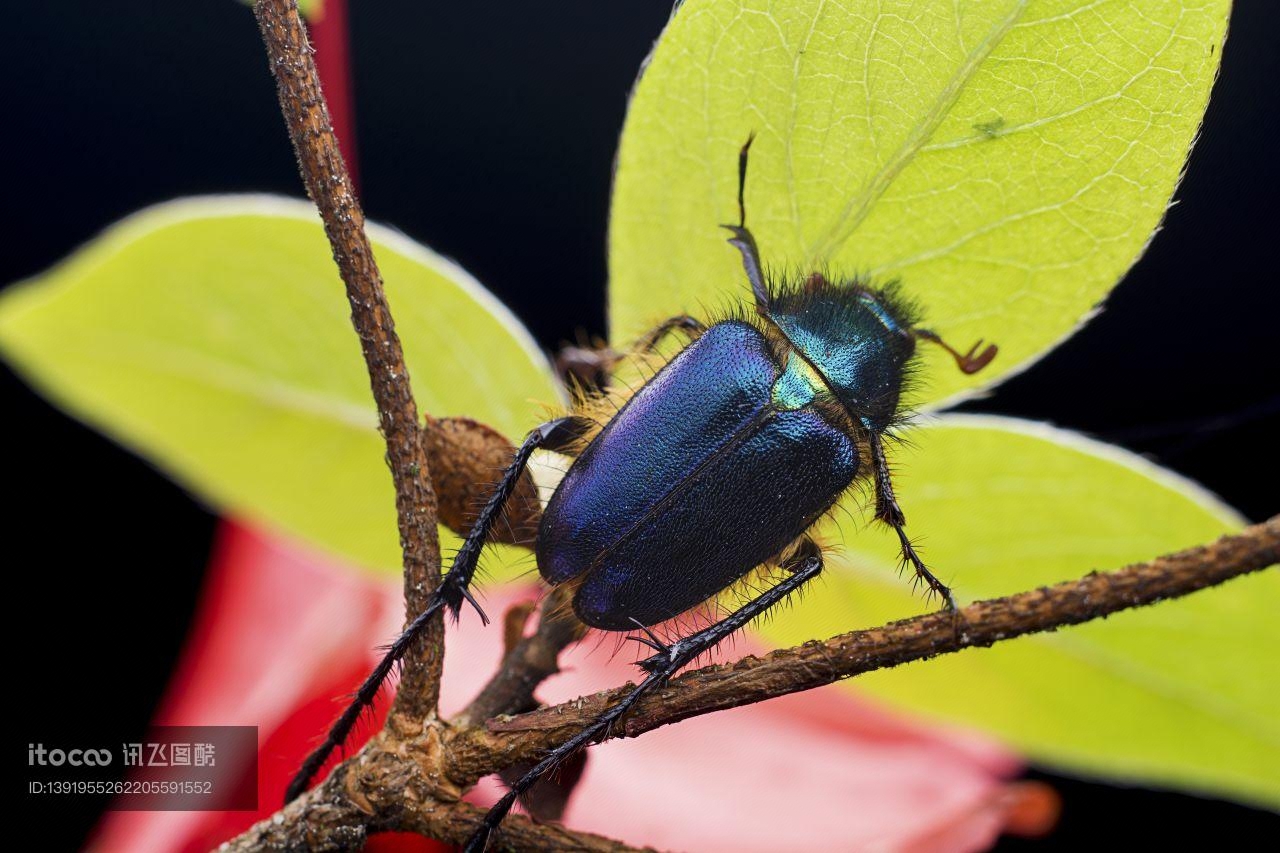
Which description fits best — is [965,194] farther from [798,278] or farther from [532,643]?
[532,643]

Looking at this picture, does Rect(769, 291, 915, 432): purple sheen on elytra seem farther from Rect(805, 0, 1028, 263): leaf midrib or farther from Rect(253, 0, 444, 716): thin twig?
Rect(253, 0, 444, 716): thin twig

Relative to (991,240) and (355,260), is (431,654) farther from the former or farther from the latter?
(991,240)

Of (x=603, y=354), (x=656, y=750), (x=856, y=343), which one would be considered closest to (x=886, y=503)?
(x=856, y=343)

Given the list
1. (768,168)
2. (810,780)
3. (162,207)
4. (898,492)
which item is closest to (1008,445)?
(898,492)

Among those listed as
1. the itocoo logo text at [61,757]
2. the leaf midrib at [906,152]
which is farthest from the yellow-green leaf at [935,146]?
the itocoo logo text at [61,757]

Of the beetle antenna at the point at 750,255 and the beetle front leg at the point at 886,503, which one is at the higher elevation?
the beetle antenna at the point at 750,255

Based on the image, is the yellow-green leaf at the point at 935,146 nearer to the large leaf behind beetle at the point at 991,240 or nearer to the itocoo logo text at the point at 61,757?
the large leaf behind beetle at the point at 991,240
